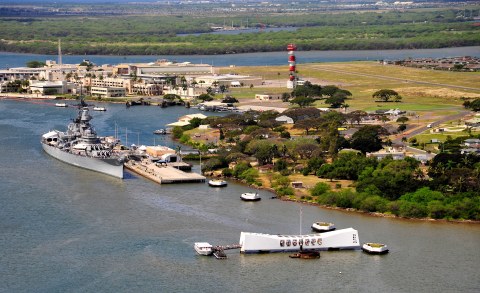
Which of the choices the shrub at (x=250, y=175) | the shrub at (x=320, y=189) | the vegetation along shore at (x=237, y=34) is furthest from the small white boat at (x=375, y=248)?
the vegetation along shore at (x=237, y=34)

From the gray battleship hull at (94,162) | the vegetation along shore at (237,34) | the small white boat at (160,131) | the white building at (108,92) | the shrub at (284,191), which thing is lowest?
→ the vegetation along shore at (237,34)

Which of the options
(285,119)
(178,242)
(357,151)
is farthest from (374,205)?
(285,119)

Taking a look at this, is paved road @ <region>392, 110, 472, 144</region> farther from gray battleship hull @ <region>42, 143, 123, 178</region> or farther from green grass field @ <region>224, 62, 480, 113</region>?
gray battleship hull @ <region>42, 143, 123, 178</region>

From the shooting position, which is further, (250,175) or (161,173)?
(161,173)

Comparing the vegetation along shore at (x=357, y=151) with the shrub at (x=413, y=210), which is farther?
the vegetation along shore at (x=357, y=151)

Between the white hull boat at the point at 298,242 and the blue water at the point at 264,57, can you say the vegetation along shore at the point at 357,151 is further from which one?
the blue water at the point at 264,57

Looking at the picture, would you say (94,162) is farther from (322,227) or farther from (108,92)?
(108,92)

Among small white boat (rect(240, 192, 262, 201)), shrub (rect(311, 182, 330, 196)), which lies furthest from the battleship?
shrub (rect(311, 182, 330, 196))

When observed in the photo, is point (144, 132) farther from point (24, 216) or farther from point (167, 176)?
point (24, 216)
